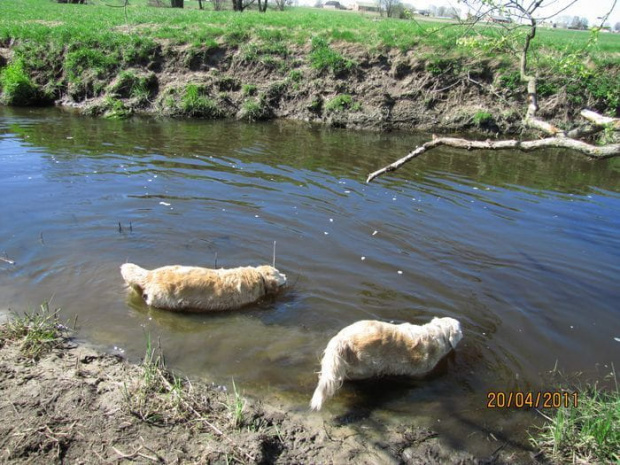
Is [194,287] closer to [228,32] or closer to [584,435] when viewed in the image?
[584,435]

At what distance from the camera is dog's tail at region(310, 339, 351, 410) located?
14.0 ft

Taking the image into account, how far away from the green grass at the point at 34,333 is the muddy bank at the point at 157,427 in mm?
124

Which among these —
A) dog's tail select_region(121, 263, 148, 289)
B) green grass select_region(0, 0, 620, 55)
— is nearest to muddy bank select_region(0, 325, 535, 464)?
dog's tail select_region(121, 263, 148, 289)

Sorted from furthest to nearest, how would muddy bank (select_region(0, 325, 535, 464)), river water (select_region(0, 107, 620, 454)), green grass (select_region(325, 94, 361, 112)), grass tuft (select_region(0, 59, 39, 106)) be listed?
1. grass tuft (select_region(0, 59, 39, 106))
2. green grass (select_region(325, 94, 361, 112))
3. river water (select_region(0, 107, 620, 454))
4. muddy bank (select_region(0, 325, 535, 464))

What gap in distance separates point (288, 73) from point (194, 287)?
1519 centimetres

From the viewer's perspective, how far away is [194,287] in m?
5.67

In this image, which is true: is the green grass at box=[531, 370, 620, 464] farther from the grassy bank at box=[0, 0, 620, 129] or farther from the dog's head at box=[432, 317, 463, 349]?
the grassy bank at box=[0, 0, 620, 129]

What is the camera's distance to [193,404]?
3941 millimetres

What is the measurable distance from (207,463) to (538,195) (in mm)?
10120

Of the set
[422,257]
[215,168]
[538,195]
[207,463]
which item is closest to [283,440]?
[207,463]

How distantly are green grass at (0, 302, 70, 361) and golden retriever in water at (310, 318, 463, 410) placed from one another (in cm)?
270

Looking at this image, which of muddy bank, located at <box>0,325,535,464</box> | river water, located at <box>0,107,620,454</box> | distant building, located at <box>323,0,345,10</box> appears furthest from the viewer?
distant building, located at <box>323,0,345,10</box>
